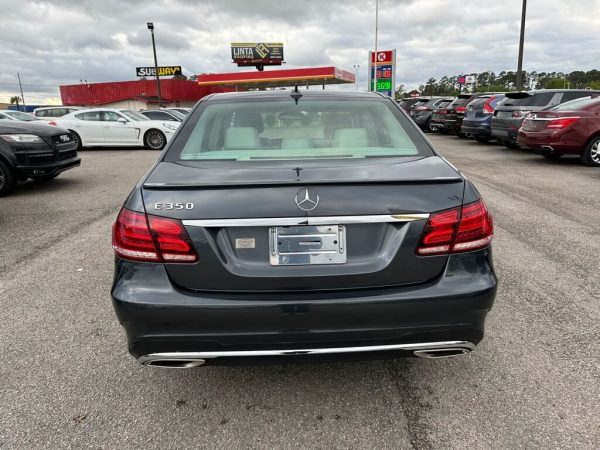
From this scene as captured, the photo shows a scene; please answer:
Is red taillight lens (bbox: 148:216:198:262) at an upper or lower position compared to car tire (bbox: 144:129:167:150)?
upper

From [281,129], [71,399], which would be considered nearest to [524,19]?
[281,129]

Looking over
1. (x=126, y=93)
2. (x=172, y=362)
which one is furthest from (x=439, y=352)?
(x=126, y=93)

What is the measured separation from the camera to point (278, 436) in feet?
7.00

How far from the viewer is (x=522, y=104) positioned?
12195 mm

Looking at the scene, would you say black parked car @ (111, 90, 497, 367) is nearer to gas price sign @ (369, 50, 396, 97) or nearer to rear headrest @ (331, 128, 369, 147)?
rear headrest @ (331, 128, 369, 147)

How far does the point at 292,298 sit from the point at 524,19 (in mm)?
24384

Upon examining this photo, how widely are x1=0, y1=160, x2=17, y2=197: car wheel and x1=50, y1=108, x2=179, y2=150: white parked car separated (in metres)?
8.44

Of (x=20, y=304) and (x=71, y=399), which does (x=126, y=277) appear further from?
(x=20, y=304)

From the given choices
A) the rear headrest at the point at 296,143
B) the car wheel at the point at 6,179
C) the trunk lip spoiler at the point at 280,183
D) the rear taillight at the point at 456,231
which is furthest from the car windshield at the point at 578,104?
the car wheel at the point at 6,179

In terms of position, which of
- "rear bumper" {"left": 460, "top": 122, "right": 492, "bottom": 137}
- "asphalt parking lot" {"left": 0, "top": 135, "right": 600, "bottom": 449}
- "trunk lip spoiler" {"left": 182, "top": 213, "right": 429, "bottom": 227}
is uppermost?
"trunk lip spoiler" {"left": 182, "top": 213, "right": 429, "bottom": 227}

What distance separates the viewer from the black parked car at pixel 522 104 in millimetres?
11992

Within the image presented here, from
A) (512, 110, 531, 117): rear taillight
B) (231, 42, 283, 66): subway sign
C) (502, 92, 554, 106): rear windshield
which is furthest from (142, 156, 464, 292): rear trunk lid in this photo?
(231, 42, 283, 66): subway sign

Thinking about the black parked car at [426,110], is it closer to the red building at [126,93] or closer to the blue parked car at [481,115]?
the blue parked car at [481,115]

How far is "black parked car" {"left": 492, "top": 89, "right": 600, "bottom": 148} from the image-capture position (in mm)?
11992
